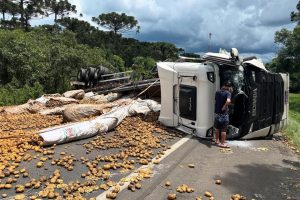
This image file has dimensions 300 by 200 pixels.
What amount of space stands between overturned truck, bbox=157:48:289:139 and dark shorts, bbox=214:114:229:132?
52 cm

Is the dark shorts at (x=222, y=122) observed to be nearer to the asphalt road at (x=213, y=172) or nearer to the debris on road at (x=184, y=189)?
the asphalt road at (x=213, y=172)

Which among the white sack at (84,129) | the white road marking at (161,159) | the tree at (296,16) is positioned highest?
the tree at (296,16)

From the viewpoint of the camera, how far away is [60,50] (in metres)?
23.9

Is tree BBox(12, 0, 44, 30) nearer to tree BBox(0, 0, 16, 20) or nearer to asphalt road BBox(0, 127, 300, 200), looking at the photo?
tree BBox(0, 0, 16, 20)

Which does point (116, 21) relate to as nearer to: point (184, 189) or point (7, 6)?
point (7, 6)

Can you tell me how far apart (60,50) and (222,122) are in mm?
16704

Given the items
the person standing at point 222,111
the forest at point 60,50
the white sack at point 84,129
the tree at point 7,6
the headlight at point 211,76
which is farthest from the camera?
the tree at point 7,6

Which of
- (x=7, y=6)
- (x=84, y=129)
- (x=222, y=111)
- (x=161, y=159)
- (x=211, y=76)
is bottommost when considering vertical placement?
(x=161, y=159)

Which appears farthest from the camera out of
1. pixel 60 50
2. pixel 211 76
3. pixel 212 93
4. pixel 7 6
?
pixel 7 6

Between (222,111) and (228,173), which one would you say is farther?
(222,111)

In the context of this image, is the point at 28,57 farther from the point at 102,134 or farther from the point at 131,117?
the point at 102,134

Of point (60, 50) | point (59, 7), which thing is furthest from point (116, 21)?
point (60, 50)

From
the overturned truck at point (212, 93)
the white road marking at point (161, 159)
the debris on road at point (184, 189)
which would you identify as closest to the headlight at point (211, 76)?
the overturned truck at point (212, 93)

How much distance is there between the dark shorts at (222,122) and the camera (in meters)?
9.12
